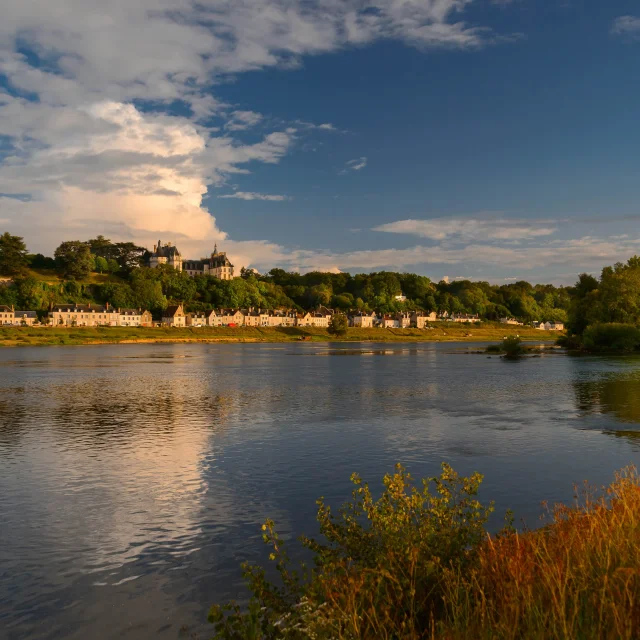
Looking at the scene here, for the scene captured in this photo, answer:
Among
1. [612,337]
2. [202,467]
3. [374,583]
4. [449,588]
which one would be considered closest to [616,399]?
[202,467]

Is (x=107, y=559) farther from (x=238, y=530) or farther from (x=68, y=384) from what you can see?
(x=68, y=384)

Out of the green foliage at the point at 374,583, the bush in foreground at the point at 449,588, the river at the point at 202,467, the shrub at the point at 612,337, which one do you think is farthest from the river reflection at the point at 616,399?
the shrub at the point at 612,337

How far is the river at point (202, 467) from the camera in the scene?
13.1 metres

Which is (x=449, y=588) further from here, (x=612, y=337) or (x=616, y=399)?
(x=612, y=337)

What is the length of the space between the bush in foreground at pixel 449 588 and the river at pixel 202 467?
11.7 feet

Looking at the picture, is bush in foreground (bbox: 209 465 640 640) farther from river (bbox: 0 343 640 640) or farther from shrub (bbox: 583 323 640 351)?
shrub (bbox: 583 323 640 351)

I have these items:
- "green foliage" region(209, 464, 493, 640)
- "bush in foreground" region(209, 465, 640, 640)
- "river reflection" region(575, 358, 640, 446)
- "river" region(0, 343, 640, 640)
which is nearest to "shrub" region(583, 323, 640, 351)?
"river reflection" region(575, 358, 640, 446)

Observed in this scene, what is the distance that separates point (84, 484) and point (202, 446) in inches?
296

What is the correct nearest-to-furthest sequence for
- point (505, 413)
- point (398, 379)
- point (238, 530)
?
point (238, 530)
point (505, 413)
point (398, 379)

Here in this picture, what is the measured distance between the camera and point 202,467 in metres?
24.4

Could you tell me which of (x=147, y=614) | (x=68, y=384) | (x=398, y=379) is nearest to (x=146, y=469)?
(x=147, y=614)

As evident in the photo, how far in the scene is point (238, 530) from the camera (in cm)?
1689

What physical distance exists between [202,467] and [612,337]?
10423 cm

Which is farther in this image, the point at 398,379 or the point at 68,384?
the point at 398,379
